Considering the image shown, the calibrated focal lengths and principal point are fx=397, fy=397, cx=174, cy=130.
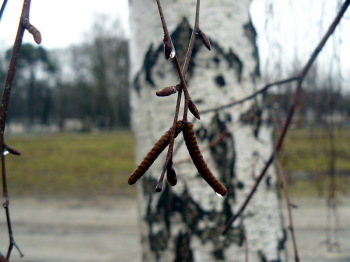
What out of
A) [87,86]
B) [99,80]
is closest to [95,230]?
[99,80]

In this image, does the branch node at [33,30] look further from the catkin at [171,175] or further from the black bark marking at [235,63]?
the black bark marking at [235,63]

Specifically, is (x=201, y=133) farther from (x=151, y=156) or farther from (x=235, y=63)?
(x=151, y=156)

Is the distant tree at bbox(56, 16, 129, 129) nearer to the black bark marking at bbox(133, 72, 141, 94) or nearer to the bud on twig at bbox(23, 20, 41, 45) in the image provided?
the black bark marking at bbox(133, 72, 141, 94)

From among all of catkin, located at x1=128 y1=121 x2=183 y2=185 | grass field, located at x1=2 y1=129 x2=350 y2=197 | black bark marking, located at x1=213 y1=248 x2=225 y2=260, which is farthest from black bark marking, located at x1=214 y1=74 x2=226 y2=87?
grass field, located at x1=2 y1=129 x2=350 y2=197

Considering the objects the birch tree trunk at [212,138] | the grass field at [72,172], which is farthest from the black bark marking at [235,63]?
the grass field at [72,172]

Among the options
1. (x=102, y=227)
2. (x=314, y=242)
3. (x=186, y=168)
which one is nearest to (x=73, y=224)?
(x=102, y=227)

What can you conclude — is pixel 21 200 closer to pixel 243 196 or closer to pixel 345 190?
pixel 345 190

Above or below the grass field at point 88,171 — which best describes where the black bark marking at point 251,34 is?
above
